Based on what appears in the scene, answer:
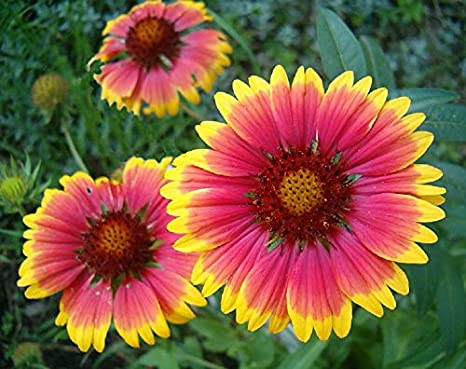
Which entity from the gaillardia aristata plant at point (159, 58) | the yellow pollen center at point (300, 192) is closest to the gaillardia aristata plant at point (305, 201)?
the yellow pollen center at point (300, 192)

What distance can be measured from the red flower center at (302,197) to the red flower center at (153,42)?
0.77 m

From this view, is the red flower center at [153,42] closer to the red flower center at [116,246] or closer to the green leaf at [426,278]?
the red flower center at [116,246]

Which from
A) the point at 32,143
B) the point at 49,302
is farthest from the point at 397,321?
the point at 32,143

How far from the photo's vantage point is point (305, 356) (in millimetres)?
1694

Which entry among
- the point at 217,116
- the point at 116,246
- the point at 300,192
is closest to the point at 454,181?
the point at 300,192

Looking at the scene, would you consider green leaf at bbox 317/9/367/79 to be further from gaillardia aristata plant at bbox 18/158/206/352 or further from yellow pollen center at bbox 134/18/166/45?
yellow pollen center at bbox 134/18/166/45

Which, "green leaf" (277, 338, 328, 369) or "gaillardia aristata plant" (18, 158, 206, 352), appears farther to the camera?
"green leaf" (277, 338, 328, 369)

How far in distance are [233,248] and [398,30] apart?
1.92 m

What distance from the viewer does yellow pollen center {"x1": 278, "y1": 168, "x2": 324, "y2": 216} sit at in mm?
1285

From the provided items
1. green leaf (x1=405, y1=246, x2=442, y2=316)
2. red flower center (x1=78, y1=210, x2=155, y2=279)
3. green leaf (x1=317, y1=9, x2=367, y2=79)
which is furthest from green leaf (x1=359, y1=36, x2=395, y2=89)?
red flower center (x1=78, y1=210, x2=155, y2=279)

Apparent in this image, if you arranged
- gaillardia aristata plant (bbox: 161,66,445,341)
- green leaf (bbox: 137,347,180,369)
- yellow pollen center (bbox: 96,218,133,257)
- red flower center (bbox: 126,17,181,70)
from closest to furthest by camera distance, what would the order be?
1. gaillardia aristata plant (bbox: 161,66,445,341)
2. yellow pollen center (bbox: 96,218,133,257)
3. green leaf (bbox: 137,347,180,369)
4. red flower center (bbox: 126,17,181,70)

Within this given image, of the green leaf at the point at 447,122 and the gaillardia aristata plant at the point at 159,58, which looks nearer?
the green leaf at the point at 447,122

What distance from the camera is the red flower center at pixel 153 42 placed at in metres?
1.95

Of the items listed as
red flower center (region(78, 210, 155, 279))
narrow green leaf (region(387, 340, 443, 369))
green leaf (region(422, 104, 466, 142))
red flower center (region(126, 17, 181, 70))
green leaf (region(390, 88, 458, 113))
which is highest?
green leaf (region(390, 88, 458, 113))
